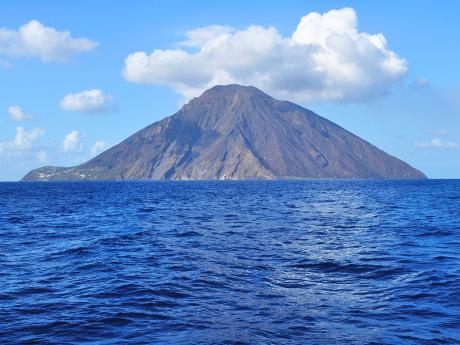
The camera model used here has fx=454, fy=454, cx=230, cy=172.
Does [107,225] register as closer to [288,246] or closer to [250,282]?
[288,246]

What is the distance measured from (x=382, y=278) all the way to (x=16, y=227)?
39.4m

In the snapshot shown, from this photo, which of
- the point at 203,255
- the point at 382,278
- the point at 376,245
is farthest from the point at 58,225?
the point at 382,278

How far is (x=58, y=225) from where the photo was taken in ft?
166

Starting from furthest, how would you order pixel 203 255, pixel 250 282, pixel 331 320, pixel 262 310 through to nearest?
pixel 203 255
pixel 250 282
pixel 262 310
pixel 331 320

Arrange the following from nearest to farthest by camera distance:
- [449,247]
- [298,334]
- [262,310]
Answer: [298,334] < [262,310] < [449,247]

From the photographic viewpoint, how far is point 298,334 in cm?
1474

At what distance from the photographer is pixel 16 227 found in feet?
158

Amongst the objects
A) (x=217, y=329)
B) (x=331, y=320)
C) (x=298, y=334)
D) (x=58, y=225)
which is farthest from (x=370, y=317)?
(x=58, y=225)

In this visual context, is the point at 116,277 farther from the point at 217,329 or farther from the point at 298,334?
the point at 298,334

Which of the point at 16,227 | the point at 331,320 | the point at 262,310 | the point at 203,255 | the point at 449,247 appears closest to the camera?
the point at 331,320

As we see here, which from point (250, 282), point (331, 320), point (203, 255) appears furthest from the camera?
point (203, 255)

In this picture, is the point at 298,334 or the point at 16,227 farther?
the point at 16,227

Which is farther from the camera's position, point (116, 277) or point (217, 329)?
point (116, 277)

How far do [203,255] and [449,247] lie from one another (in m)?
18.1
